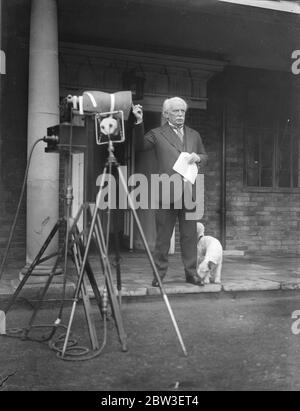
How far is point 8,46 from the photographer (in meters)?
7.36

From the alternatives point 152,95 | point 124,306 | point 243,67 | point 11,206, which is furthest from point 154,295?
point 243,67

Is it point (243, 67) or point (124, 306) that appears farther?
point (243, 67)

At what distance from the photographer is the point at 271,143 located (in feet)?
30.1

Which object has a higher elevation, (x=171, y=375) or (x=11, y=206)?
(x=11, y=206)

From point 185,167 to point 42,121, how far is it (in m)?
1.47

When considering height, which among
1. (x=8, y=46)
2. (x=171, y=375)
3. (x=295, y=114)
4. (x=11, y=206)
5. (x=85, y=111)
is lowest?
(x=171, y=375)

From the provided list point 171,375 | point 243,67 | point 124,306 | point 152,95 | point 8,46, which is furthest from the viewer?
point 243,67

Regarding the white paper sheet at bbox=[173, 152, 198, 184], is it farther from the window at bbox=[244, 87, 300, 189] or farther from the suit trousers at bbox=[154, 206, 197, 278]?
the window at bbox=[244, 87, 300, 189]

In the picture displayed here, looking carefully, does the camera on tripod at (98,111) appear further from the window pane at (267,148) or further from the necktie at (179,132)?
the window pane at (267,148)

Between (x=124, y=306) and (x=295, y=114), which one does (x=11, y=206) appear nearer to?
(x=124, y=306)

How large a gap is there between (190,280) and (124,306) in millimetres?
855

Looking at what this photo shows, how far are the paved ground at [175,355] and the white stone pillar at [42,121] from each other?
0.84 meters

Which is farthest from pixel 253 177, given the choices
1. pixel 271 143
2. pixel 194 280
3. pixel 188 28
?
pixel 194 280

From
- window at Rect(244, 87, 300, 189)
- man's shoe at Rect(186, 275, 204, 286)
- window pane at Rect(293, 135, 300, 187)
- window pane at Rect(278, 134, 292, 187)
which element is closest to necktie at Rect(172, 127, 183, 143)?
man's shoe at Rect(186, 275, 204, 286)
